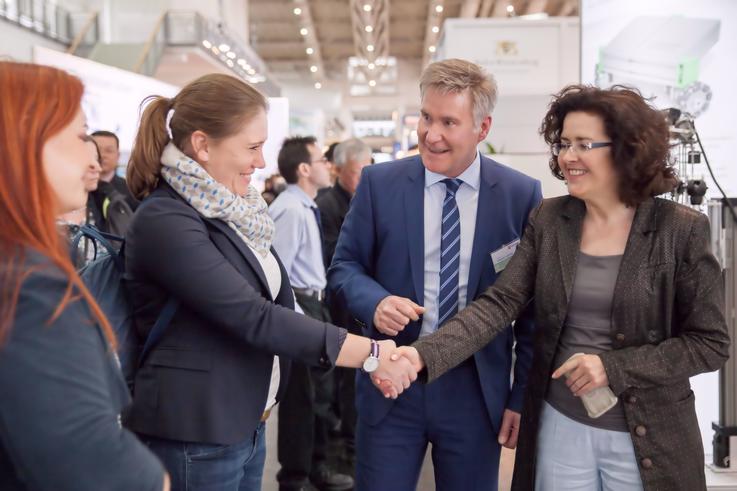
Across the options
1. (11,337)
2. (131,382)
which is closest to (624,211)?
(131,382)

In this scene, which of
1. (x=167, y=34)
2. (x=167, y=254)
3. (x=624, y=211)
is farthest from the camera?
(x=167, y=34)

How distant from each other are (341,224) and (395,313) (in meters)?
2.72

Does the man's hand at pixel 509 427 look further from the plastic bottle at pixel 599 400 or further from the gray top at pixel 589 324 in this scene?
the plastic bottle at pixel 599 400

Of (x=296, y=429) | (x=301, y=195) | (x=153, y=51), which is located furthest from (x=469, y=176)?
(x=153, y=51)

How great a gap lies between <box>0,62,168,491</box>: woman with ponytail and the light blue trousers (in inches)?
43.2

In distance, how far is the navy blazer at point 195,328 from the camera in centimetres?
148

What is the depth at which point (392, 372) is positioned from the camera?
1.74 m

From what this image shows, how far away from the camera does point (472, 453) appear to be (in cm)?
189

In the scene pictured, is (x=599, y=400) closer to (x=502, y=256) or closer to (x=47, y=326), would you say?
(x=502, y=256)

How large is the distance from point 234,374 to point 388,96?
1141 inches

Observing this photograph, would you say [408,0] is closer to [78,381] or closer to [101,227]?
[101,227]

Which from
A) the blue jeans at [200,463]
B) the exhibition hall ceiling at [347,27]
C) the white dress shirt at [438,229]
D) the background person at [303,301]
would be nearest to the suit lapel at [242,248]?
the blue jeans at [200,463]

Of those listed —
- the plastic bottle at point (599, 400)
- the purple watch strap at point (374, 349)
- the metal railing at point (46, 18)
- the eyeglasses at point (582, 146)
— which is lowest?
the plastic bottle at point (599, 400)

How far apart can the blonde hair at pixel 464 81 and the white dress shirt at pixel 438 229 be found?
0.16 metres
